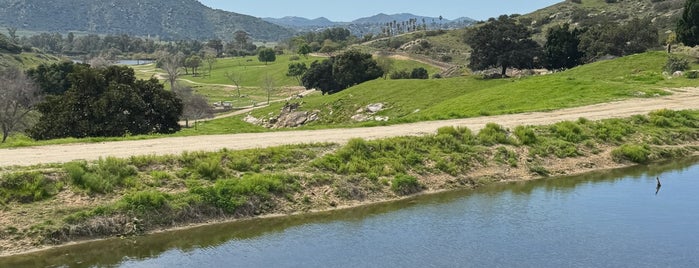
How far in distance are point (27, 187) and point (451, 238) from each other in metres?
15.2

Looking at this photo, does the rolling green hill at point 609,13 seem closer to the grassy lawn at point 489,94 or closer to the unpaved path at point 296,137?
the grassy lawn at point 489,94

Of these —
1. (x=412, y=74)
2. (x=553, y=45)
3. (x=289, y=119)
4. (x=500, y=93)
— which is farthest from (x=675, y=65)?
(x=412, y=74)

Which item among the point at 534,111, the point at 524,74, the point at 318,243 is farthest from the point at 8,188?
the point at 524,74

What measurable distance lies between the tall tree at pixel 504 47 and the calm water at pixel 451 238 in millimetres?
53352

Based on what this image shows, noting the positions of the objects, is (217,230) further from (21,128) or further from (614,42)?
(614,42)

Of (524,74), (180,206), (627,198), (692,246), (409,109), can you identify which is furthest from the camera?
(524,74)

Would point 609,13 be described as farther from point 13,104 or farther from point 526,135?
point 526,135

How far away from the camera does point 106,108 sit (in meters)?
41.4

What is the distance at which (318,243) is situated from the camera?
21.0 metres

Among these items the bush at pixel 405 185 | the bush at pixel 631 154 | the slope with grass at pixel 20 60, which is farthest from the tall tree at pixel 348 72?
the slope with grass at pixel 20 60

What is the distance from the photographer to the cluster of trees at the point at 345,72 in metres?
100

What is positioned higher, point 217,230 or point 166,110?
point 166,110

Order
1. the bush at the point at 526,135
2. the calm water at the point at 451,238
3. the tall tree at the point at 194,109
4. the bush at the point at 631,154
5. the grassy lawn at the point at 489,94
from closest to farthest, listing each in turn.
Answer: the calm water at the point at 451,238 < the bush at the point at 631,154 < the bush at the point at 526,135 < the grassy lawn at the point at 489,94 < the tall tree at the point at 194,109

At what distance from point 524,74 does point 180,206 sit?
66.1 meters
